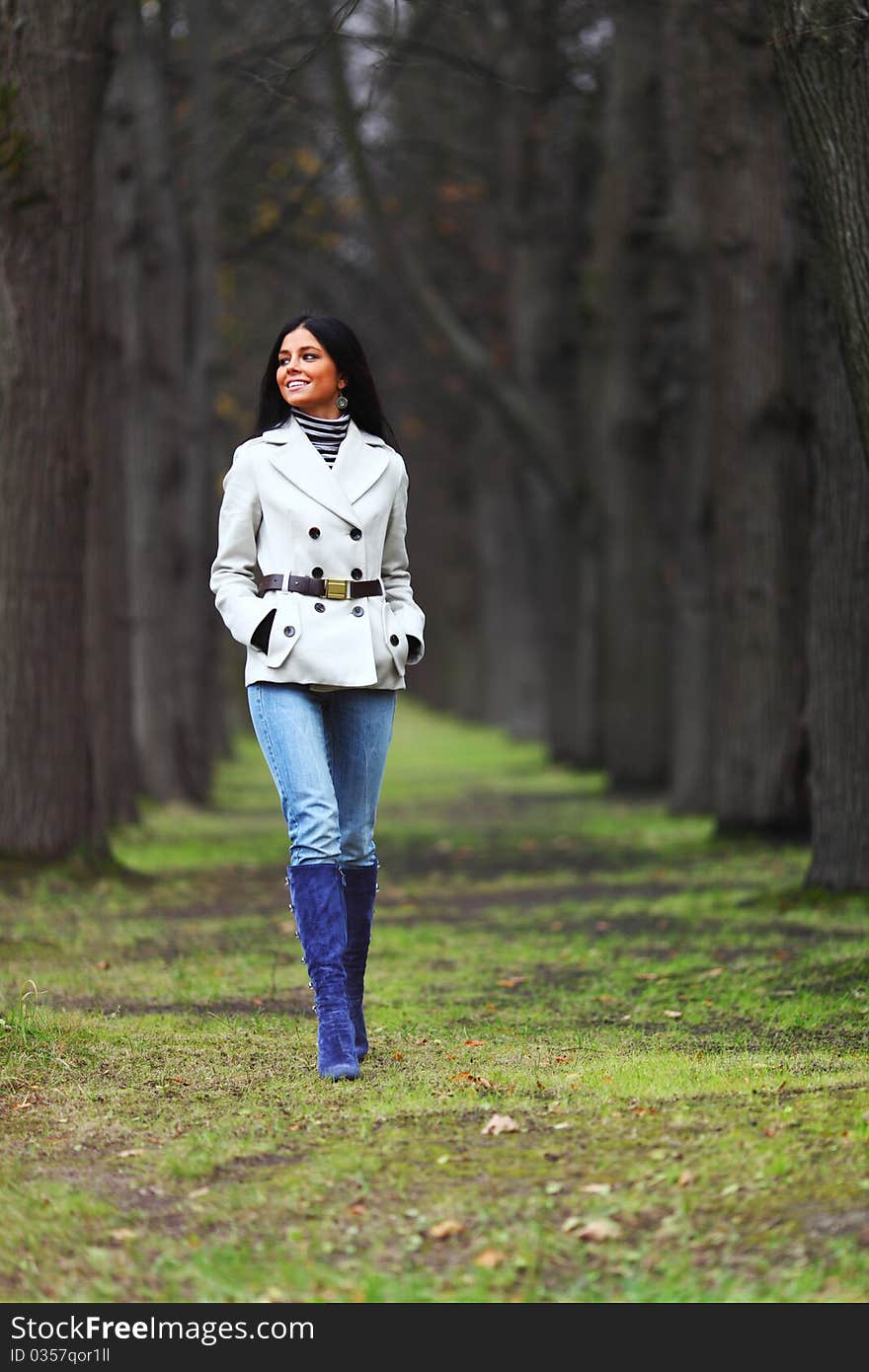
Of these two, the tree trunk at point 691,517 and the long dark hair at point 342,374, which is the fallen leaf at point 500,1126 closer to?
the long dark hair at point 342,374

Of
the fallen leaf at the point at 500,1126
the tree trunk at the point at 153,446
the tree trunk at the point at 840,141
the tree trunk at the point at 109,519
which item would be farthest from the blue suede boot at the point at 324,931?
the tree trunk at the point at 153,446

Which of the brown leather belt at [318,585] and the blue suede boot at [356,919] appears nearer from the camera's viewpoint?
the brown leather belt at [318,585]

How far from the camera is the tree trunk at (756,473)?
15117mm

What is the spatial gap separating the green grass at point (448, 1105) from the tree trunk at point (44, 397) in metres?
0.68

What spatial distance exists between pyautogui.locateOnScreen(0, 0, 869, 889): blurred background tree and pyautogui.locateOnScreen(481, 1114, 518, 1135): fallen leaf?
3316mm

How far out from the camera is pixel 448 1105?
622cm

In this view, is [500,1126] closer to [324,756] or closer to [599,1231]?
[599,1231]

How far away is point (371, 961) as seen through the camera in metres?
10.2

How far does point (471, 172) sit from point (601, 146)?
4543mm

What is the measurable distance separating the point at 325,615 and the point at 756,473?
9208mm

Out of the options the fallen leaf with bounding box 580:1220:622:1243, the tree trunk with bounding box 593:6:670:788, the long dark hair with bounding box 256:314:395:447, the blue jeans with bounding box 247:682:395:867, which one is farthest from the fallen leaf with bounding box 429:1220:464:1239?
the tree trunk with bounding box 593:6:670:788

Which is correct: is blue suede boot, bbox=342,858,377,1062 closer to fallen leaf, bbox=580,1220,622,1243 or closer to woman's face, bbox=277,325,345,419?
woman's face, bbox=277,325,345,419

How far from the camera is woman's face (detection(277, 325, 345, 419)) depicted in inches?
265
